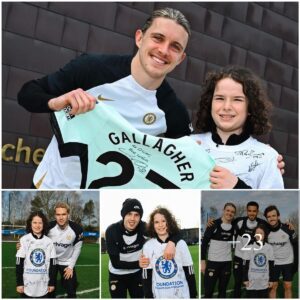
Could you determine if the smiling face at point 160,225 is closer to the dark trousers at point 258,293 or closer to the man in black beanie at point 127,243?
the man in black beanie at point 127,243

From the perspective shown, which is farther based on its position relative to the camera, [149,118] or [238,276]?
[149,118]

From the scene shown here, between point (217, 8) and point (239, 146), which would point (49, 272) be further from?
point (217, 8)

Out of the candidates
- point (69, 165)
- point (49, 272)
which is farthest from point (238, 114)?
point (49, 272)

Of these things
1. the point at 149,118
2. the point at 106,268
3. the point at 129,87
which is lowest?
the point at 106,268

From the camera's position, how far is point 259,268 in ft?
6.59

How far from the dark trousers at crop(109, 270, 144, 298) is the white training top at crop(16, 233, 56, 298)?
27 centimetres

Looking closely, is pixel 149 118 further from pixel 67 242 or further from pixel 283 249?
pixel 283 249

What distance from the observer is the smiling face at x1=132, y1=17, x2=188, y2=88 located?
214 centimetres

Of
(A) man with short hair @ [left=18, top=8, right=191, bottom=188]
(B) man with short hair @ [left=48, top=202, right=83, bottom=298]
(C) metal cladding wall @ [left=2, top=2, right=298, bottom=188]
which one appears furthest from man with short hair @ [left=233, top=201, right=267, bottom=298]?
(C) metal cladding wall @ [left=2, top=2, right=298, bottom=188]

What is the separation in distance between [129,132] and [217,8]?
1.71m

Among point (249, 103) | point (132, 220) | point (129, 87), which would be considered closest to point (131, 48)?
point (129, 87)

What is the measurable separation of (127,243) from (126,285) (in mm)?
181

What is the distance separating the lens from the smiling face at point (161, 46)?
7.03 feet

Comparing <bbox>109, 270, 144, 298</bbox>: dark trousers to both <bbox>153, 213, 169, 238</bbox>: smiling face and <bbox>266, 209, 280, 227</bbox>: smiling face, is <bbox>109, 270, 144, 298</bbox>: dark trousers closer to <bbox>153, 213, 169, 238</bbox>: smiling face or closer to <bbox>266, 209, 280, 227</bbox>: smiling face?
<bbox>153, 213, 169, 238</bbox>: smiling face
